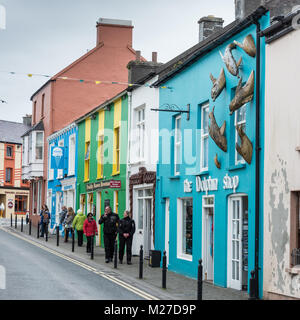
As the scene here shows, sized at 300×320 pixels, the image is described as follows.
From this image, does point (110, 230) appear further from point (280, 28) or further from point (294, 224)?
point (280, 28)

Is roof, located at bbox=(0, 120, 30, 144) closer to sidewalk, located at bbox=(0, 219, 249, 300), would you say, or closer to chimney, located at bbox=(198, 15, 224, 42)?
sidewalk, located at bbox=(0, 219, 249, 300)

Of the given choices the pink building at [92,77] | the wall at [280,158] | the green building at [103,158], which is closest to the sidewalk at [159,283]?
the wall at [280,158]

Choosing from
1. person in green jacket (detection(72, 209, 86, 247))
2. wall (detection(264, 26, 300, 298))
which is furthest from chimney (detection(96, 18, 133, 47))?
wall (detection(264, 26, 300, 298))

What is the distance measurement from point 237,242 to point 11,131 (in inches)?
2459

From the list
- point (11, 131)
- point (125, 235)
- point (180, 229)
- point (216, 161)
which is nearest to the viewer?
point (216, 161)

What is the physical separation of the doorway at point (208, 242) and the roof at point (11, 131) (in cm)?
5849

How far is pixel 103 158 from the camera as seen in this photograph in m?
29.5

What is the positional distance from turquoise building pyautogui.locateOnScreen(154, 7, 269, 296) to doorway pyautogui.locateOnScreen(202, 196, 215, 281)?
3cm

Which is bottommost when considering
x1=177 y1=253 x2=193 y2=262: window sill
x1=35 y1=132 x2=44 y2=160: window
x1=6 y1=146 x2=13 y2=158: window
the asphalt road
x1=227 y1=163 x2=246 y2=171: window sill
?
the asphalt road

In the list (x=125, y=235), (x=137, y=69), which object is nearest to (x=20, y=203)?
(x=137, y=69)

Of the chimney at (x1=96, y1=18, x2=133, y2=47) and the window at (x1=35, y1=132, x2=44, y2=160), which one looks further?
the window at (x1=35, y1=132, x2=44, y2=160)

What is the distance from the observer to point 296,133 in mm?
12984

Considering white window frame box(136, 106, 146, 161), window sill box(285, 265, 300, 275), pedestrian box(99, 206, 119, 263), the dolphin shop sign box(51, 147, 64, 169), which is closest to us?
window sill box(285, 265, 300, 275)

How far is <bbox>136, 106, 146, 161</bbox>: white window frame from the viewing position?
79.8 ft
